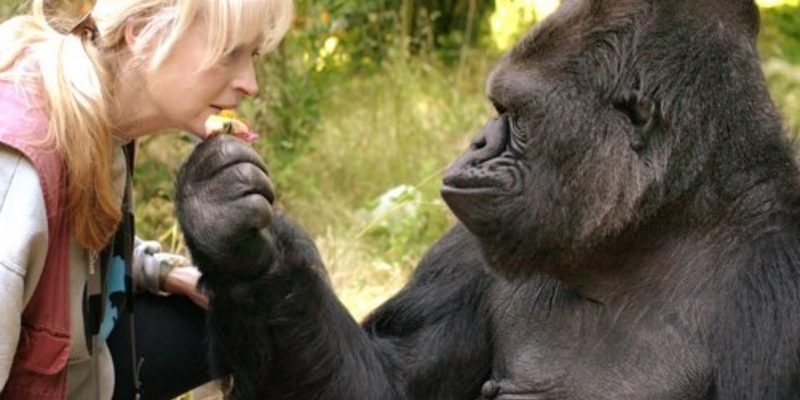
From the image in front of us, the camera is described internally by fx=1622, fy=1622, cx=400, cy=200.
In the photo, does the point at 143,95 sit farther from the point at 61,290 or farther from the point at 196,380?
the point at 196,380

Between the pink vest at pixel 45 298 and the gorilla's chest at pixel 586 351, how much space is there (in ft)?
3.28

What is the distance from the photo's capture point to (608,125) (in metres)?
3.52

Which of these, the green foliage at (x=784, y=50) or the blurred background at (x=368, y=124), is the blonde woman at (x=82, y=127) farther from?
the green foliage at (x=784, y=50)

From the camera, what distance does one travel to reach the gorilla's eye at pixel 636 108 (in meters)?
3.48

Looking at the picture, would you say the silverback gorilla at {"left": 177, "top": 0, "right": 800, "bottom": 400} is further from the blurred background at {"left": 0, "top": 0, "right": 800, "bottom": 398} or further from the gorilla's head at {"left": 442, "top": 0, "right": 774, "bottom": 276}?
the blurred background at {"left": 0, "top": 0, "right": 800, "bottom": 398}

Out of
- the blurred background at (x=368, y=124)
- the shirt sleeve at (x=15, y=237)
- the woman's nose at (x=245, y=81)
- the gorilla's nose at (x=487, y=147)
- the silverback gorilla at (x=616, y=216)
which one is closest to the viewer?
the shirt sleeve at (x=15, y=237)

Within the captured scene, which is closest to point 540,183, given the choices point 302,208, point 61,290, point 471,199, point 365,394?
point 471,199

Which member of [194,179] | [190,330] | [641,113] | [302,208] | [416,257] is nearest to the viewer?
[641,113]

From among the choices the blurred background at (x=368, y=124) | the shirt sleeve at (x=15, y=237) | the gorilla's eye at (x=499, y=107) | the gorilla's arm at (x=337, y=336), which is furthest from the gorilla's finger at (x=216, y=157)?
the blurred background at (x=368, y=124)

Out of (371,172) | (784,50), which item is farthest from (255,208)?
(784,50)

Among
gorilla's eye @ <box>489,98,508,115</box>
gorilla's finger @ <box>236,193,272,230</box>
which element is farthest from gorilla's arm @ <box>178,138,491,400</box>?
gorilla's eye @ <box>489,98,508,115</box>

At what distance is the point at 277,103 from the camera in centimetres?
723

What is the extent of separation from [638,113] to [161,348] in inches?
58.3

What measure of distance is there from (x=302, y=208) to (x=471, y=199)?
3.67 m
